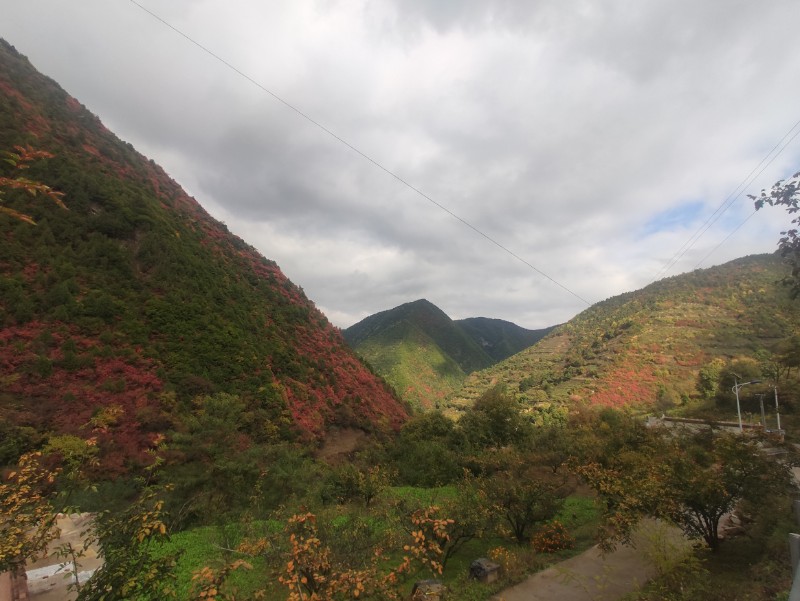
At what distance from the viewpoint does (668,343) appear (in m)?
56.2

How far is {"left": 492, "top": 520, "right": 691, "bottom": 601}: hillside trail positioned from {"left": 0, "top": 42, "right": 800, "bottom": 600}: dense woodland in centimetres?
31

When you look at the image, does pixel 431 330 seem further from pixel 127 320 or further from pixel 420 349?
pixel 127 320

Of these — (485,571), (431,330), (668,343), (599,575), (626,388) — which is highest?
(431,330)

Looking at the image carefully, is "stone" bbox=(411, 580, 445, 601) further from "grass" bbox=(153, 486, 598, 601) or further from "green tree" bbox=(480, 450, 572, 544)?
"green tree" bbox=(480, 450, 572, 544)

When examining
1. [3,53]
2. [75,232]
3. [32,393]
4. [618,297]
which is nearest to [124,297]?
[75,232]

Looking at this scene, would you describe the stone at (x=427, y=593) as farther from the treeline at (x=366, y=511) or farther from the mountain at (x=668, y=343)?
the mountain at (x=668, y=343)

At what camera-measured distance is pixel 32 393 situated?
17156 millimetres

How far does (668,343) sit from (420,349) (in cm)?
6543

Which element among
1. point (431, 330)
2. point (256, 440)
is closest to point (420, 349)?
point (431, 330)

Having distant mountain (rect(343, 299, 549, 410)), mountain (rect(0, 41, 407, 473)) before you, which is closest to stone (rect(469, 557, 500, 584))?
mountain (rect(0, 41, 407, 473))

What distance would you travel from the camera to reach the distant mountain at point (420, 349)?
8812cm

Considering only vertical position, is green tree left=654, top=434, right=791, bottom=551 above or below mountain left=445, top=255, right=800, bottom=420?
below

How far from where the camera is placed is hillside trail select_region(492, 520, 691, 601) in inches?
340

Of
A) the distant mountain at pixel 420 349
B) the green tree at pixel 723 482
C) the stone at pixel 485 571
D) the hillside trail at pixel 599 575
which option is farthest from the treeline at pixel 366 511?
the distant mountain at pixel 420 349
